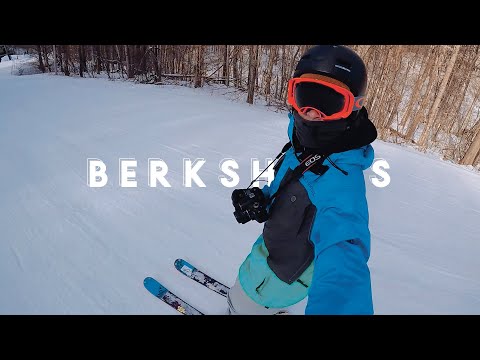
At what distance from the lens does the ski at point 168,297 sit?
93.7 inches

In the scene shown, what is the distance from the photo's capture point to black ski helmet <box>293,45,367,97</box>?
4.34 feet

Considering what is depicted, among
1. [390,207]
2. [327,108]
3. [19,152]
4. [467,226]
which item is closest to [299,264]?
[327,108]

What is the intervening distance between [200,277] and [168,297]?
33cm

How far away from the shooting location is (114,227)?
3.21 metres

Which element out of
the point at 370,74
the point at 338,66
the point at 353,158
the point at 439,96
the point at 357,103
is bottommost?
the point at 439,96

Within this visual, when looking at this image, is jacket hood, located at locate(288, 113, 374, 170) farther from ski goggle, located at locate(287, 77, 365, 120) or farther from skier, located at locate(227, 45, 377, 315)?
ski goggle, located at locate(287, 77, 365, 120)

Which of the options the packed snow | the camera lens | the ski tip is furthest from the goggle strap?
the ski tip

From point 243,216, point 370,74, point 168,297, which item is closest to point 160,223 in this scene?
point 168,297

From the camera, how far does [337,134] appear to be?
52.7 inches

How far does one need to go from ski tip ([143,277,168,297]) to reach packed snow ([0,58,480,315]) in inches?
1.9

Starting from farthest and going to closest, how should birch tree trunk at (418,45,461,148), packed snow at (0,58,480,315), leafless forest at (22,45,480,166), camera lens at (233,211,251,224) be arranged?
leafless forest at (22,45,480,166)
birch tree trunk at (418,45,461,148)
packed snow at (0,58,480,315)
camera lens at (233,211,251,224)

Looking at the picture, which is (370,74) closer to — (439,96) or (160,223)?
(439,96)

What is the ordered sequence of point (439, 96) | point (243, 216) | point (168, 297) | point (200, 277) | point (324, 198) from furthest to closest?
point (439, 96), point (200, 277), point (168, 297), point (243, 216), point (324, 198)

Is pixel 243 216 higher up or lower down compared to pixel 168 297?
higher up
